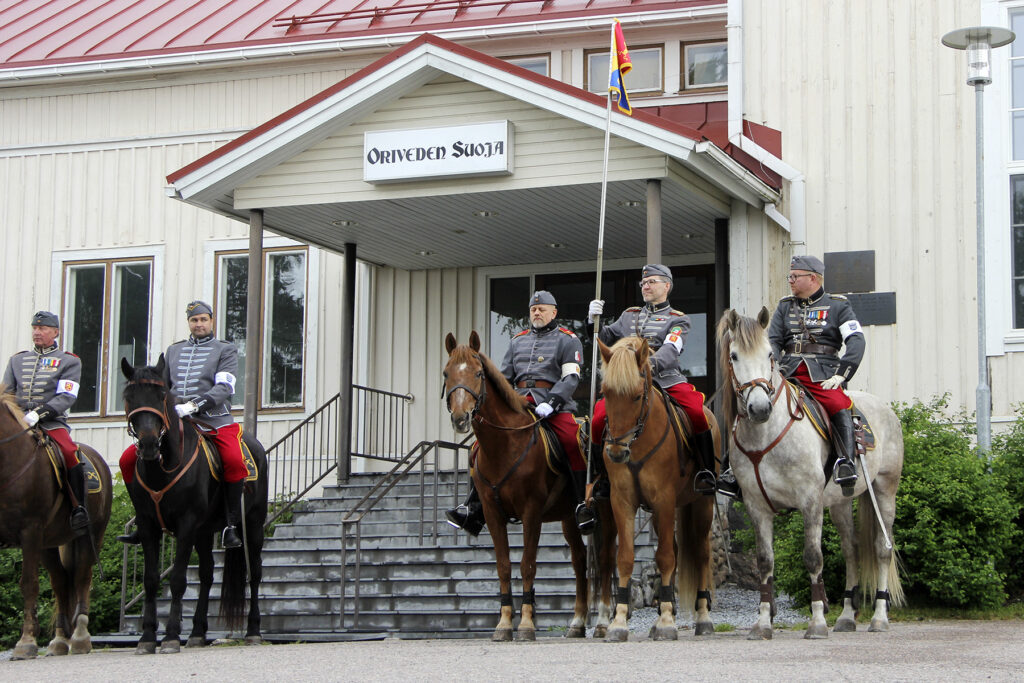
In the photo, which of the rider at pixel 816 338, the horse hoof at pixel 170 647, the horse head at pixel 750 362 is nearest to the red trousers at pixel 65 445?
the horse hoof at pixel 170 647

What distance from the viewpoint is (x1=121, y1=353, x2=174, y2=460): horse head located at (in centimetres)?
1002

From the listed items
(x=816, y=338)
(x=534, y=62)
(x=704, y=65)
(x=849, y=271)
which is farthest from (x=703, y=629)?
(x=534, y=62)

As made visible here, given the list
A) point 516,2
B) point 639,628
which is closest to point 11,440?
point 639,628

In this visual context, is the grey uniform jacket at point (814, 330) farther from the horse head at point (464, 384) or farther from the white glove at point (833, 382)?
the horse head at point (464, 384)

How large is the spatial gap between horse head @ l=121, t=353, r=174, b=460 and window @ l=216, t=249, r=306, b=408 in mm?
8481

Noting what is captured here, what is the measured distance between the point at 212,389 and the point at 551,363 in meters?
2.87

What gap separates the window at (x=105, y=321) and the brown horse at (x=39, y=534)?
7546mm

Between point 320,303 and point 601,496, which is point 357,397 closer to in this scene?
point 320,303

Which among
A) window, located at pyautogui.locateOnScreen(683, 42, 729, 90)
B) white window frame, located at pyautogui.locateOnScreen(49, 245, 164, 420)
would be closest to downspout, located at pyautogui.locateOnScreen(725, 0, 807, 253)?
window, located at pyautogui.locateOnScreen(683, 42, 729, 90)

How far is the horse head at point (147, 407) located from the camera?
10.0 meters

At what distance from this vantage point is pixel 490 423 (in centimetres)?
1008

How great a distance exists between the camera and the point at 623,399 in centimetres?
916

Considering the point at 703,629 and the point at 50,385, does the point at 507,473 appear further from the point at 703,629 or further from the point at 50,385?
the point at 50,385

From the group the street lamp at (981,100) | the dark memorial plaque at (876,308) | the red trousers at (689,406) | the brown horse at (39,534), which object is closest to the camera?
the red trousers at (689,406)
